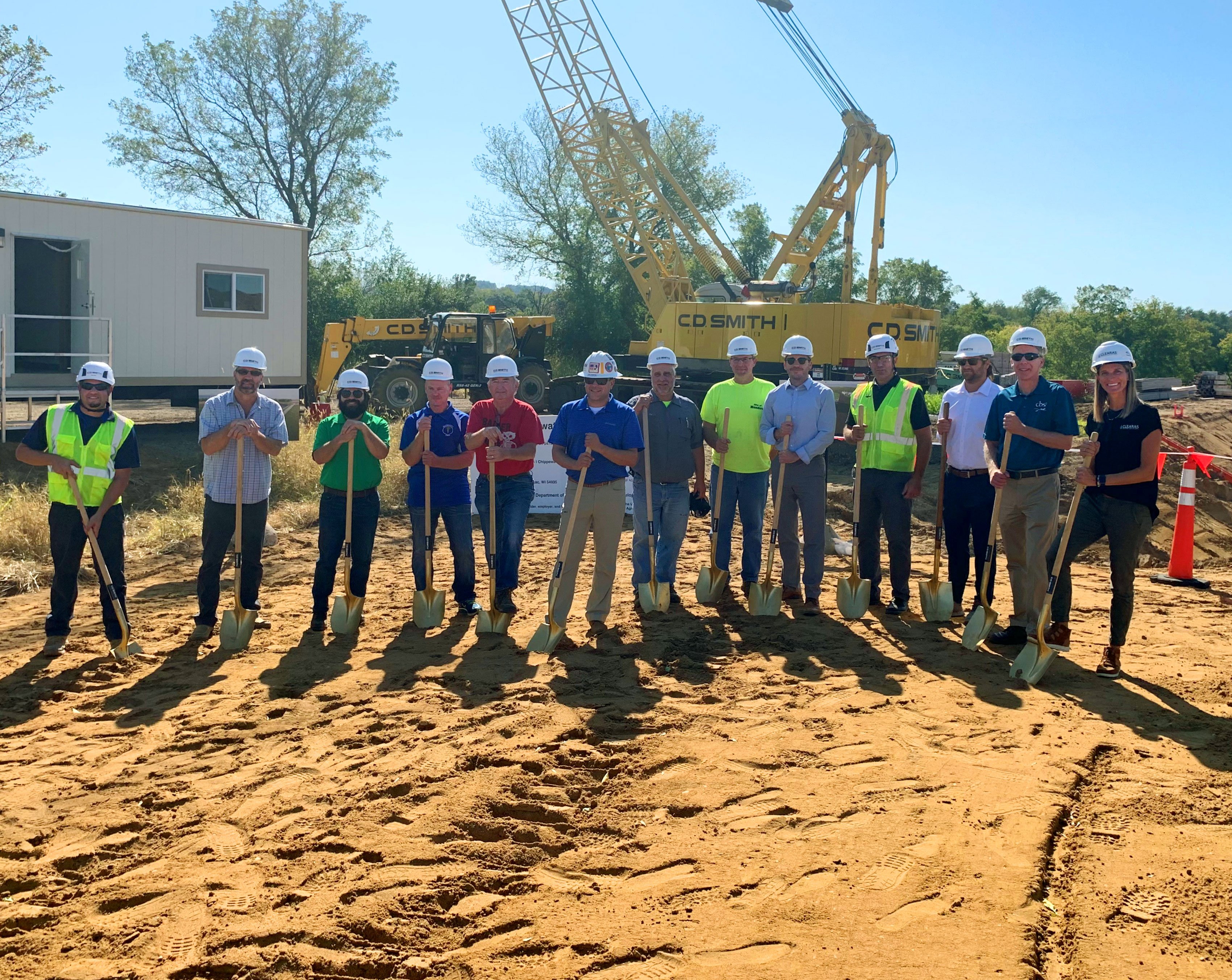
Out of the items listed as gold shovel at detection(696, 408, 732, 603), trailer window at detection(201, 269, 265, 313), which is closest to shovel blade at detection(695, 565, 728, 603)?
gold shovel at detection(696, 408, 732, 603)

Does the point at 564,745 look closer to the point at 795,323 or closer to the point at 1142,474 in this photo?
the point at 1142,474

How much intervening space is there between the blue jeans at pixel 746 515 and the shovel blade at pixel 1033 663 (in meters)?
2.26

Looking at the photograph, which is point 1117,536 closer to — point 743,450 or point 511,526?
point 743,450

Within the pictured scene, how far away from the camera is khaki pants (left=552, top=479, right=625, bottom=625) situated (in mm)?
7172

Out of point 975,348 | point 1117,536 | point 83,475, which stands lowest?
point 1117,536

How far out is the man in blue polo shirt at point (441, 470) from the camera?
7301 millimetres

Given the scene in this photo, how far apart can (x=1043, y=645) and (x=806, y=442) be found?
7.50 feet

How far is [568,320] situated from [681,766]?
35.9 meters

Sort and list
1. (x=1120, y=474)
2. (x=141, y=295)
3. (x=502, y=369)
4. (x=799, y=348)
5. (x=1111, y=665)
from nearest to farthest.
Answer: (x=1120, y=474) < (x=1111, y=665) < (x=502, y=369) < (x=799, y=348) < (x=141, y=295)

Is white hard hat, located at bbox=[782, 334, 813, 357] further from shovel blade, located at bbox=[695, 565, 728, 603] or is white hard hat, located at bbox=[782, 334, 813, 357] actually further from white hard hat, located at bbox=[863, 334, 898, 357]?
shovel blade, located at bbox=[695, 565, 728, 603]

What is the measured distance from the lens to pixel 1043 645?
6.27 meters

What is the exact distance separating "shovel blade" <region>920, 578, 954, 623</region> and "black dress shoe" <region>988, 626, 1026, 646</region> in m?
0.57

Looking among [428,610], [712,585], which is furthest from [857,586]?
[428,610]

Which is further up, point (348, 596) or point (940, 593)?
point (940, 593)
